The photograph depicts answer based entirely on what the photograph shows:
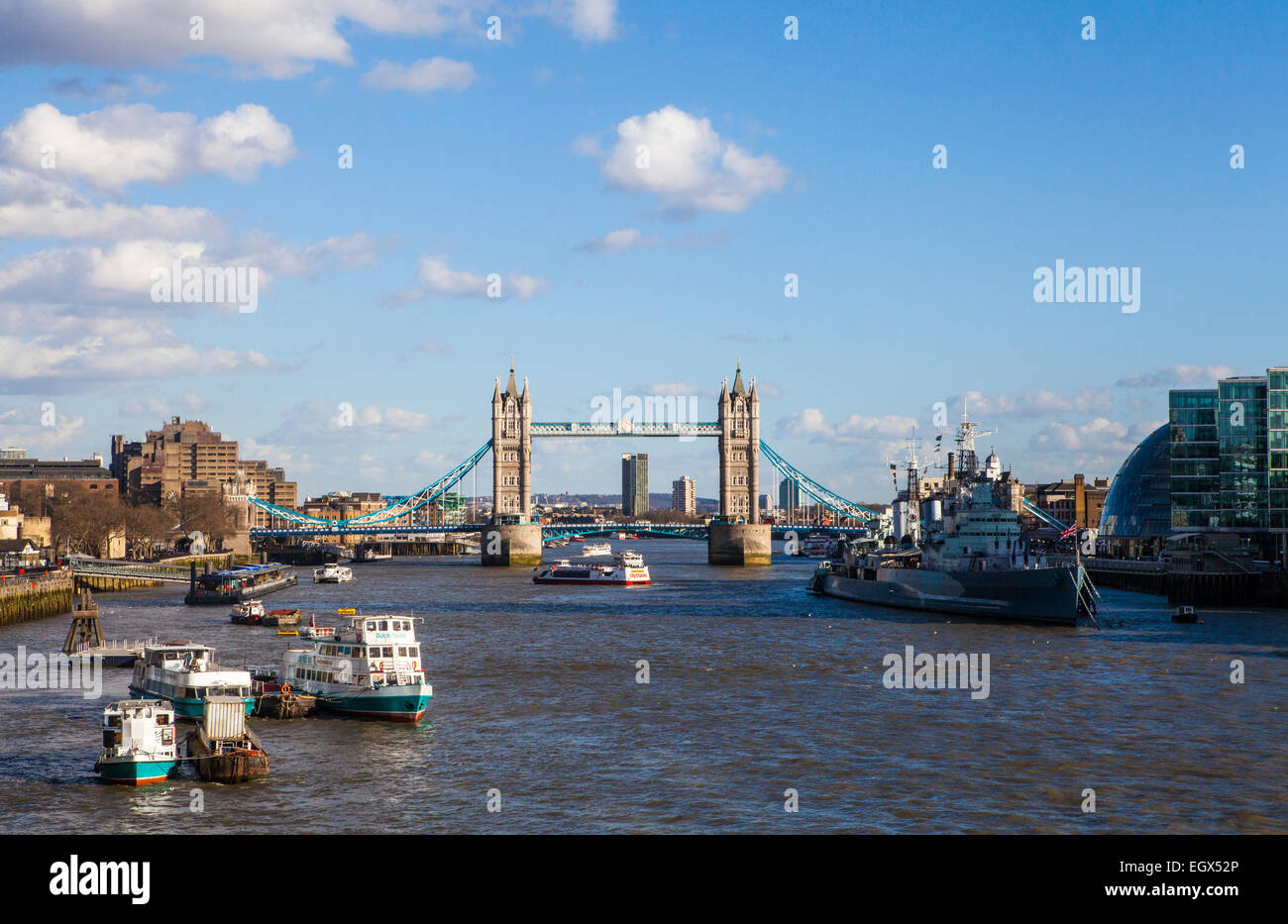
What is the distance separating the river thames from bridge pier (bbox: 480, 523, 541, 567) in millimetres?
87709

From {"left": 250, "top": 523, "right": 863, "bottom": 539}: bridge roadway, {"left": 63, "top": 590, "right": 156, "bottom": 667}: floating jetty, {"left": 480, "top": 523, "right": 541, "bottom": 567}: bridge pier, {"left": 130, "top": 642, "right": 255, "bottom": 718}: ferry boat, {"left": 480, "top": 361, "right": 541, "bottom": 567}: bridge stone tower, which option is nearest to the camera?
{"left": 130, "top": 642, "right": 255, "bottom": 718}: ferry boat

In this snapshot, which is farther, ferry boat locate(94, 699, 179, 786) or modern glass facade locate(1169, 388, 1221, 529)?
modern glass facade locate(1169, 388, 1221, 529)

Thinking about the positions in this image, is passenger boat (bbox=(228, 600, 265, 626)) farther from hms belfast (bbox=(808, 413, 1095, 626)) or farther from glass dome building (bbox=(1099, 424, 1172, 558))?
glass dome building (bbox=(1099, 424, 1172, 558))

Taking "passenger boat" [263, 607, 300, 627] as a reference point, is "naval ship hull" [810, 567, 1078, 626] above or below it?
above

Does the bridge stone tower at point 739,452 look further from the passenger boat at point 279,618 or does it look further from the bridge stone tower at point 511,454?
the passenger boat at point 279,618

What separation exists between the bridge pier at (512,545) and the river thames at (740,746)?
87.7 m

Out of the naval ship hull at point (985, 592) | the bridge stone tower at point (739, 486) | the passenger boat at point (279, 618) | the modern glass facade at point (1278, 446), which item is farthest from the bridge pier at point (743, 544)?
the passenger boat at point (279, 618)

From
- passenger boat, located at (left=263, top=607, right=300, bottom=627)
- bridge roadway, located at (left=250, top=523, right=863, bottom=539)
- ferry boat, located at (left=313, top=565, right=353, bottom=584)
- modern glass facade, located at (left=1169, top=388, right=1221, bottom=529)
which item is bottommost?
ferry boat, located at (left=313, top=565, right=353, bottom=584)

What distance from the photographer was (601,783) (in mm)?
25938

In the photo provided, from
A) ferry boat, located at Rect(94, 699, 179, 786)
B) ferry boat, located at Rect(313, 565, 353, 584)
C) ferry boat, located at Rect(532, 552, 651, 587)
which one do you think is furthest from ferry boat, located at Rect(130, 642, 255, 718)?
ferry boat, located at Rect(313, 565, 353, 584)

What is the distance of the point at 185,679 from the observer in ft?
120

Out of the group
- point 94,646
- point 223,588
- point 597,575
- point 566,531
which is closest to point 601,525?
point 566,531

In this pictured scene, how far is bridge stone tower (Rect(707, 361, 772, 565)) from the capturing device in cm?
14850
